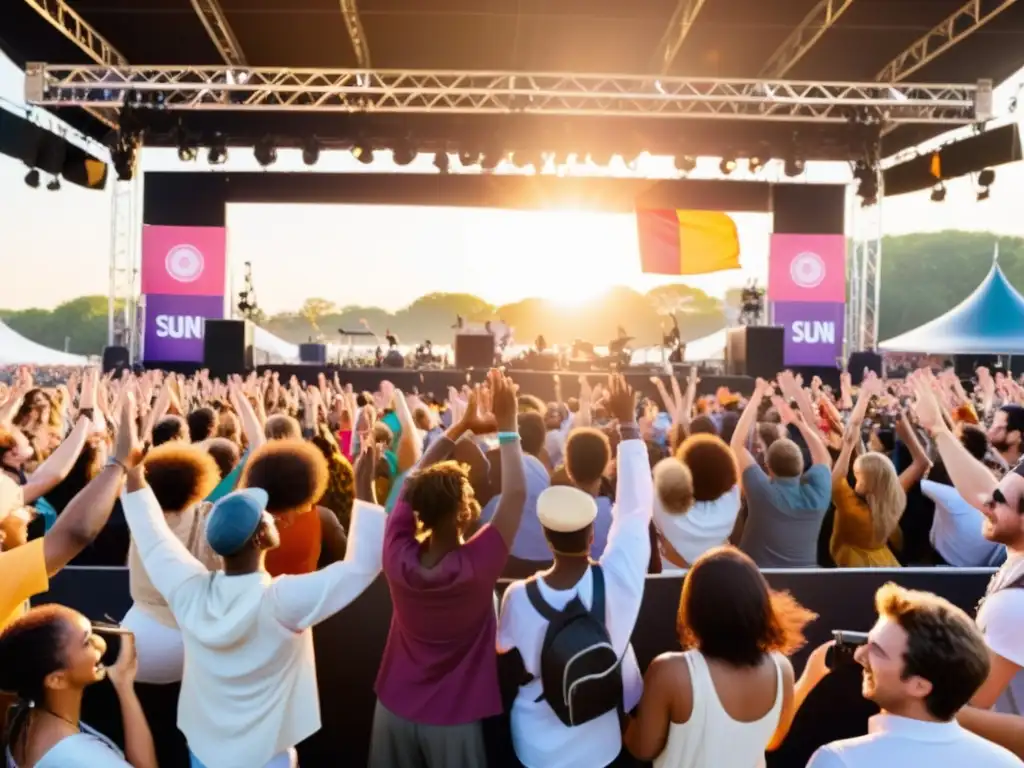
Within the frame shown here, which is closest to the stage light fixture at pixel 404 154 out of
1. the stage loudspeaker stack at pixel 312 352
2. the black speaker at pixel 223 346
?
the black speaker at pixel 223 346

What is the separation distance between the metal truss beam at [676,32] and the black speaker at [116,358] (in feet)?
32.7

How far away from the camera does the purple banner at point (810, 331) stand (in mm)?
14922

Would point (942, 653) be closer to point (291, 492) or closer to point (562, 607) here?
point (562, 607)

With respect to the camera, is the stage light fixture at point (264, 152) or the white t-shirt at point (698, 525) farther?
the stage light fixture at point (264, 152)

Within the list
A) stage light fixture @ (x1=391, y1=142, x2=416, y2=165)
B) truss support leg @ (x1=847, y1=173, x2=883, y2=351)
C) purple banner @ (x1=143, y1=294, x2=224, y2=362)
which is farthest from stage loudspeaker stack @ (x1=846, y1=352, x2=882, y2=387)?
purple banner @ (x1=143, y1=294, x2=224, y2=362)

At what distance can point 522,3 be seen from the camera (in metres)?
9.46

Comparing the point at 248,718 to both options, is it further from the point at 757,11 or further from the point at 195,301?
the point at 195,301

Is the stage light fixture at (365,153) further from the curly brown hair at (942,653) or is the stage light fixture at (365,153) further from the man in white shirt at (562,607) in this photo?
the curly brown hair at (942,653)

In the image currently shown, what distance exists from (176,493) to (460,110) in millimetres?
9491

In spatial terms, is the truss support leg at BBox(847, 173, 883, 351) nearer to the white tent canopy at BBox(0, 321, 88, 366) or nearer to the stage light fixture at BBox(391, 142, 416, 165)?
the stage light fixture at BBox(391, 142, 416, 165)

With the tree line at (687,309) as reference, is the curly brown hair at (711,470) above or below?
below

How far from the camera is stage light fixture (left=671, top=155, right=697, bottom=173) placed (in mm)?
13898

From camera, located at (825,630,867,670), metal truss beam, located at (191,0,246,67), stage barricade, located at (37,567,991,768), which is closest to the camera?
camera, located at (825,630,867,670)

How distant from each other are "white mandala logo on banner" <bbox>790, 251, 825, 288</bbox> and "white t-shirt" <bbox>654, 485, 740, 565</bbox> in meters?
13.2
